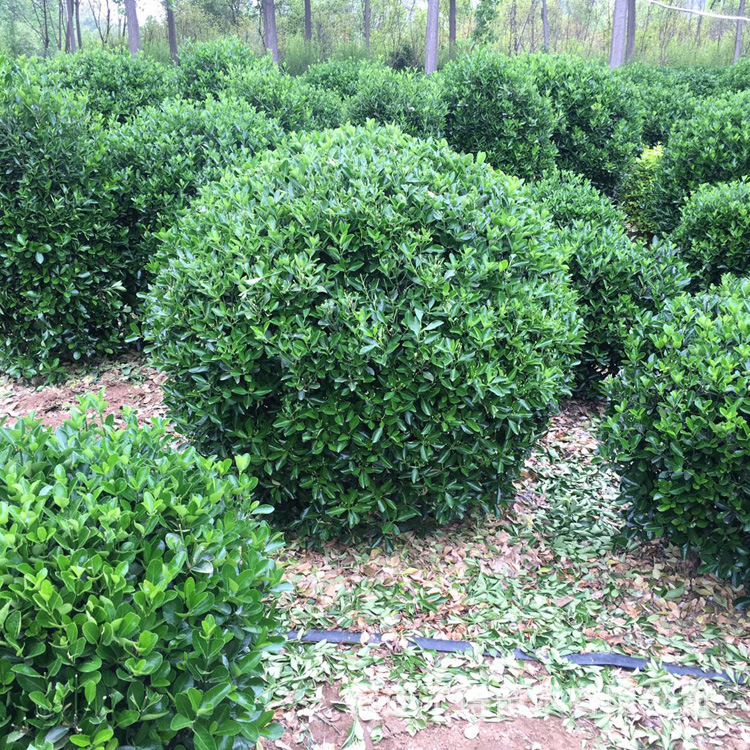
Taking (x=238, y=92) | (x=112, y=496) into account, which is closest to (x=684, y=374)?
(x=112, y=496)

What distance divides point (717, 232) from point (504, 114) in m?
2.52

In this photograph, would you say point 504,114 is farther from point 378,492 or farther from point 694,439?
point 378,492

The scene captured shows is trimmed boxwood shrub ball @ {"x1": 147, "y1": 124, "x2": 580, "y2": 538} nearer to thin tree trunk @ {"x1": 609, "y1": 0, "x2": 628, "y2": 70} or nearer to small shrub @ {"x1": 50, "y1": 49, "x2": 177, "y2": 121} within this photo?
small shrub @ {"x1": 50, "y1": 49, "x2": 177, "y2": 121}

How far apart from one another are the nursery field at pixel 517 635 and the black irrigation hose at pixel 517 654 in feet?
0.12

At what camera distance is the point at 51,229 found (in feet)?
16.9

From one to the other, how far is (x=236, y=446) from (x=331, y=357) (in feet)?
2.29

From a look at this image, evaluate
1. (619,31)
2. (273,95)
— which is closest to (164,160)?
(273,95)

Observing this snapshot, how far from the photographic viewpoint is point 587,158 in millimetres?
7527

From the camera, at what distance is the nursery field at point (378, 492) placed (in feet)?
5.83

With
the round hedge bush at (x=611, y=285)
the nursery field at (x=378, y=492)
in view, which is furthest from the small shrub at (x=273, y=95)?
the round hedge bush at (x=611, y=285)

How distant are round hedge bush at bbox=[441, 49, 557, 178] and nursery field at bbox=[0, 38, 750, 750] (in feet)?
6.91

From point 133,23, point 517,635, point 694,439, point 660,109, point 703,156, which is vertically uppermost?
point 133,23

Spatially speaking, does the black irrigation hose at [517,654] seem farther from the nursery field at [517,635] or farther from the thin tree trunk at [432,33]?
the thin tree trunk at [432,33]

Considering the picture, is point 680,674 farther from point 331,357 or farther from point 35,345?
point 35,345
